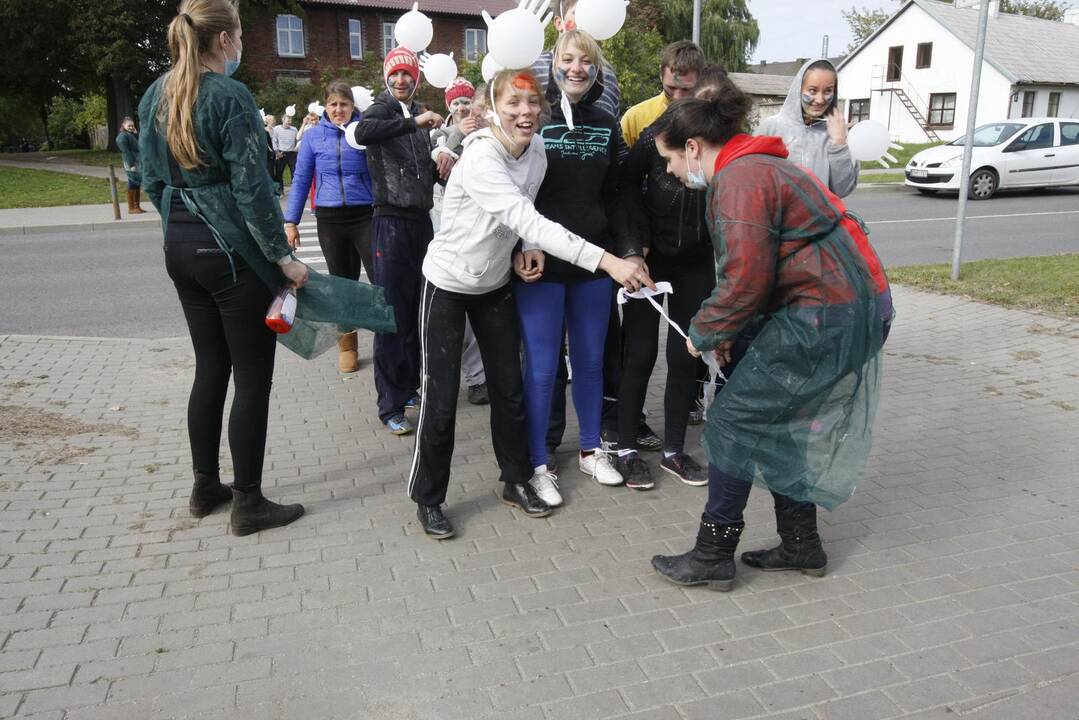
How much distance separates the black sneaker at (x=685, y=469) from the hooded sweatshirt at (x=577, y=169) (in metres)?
1.10

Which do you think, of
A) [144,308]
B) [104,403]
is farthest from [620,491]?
[144,308]

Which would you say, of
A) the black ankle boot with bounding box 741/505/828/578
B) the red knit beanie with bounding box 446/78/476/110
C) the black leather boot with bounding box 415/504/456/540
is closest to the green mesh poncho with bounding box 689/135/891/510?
the black ankle boot with bounding box 741/505/828/578

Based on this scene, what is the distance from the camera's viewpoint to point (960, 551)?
3604 mm

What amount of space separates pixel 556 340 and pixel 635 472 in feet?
2.74

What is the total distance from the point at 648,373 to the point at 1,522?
3135 mm

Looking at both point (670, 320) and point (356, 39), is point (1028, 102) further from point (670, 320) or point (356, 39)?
point (670, 320)

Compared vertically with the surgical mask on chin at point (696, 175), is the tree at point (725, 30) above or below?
above

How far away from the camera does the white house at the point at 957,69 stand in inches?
1495

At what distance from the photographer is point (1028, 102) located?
38.3 meters

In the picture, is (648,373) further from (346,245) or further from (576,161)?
(346,245)

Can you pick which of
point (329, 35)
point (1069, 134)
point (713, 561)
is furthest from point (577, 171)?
point (329, 35)

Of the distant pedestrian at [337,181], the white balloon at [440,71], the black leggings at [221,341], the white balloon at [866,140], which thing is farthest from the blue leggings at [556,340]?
the white balloon at [440,71]

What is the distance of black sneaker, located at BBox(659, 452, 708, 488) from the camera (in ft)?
14.3

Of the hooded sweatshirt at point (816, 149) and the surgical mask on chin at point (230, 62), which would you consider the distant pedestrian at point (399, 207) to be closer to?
the surgical mask on chin at point (230, 62)
